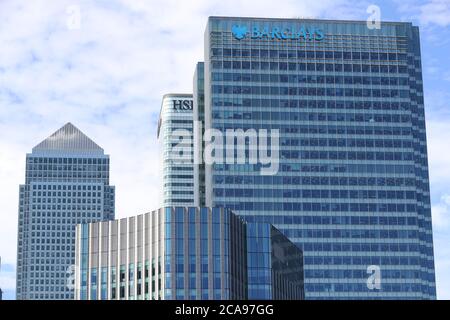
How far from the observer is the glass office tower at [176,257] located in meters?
150

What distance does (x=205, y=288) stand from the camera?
150m

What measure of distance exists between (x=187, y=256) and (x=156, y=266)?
5.07m

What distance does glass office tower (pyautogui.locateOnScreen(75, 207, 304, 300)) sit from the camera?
14962 centimetres

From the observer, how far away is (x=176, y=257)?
5896 inches
